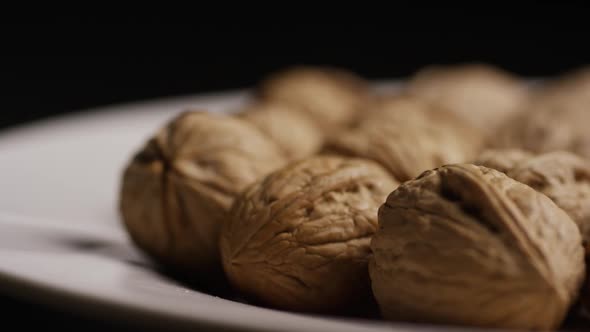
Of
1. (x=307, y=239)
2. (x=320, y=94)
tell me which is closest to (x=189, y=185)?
(x=307, y=239)

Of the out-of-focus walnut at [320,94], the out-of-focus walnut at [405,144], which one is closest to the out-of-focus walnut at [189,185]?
the out-of-focus walnut at [405,144]

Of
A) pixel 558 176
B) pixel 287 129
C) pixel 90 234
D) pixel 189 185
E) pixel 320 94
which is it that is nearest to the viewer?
pixel 558 176

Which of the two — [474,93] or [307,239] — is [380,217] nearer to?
[307,239]

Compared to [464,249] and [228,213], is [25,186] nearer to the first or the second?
[228,213]

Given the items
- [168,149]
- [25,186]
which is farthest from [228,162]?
[25,186]

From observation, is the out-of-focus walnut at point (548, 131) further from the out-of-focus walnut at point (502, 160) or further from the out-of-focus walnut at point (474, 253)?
the out-of-focus walnut at point (474, 253)

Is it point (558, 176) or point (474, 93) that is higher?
point (558, 176)
